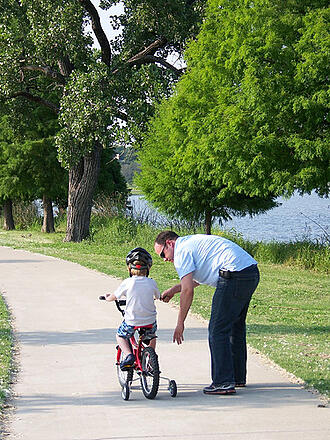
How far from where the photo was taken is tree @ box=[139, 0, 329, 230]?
17.7m

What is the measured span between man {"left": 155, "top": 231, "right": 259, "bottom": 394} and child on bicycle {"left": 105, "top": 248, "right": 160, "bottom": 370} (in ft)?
0.54

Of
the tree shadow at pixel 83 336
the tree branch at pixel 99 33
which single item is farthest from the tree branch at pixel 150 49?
the tree shadow at pixel 83 336

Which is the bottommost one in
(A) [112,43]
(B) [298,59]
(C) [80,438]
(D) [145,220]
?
(C) [80,438]

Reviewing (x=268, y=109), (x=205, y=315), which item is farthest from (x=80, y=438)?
(x=268, y=109)

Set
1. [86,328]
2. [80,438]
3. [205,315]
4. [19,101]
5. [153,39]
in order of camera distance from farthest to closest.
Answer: [19,101]
[153,39]
[205,315]
[86,328]
[80,438]

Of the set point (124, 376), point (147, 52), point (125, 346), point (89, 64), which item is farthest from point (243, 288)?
point (147, 52)

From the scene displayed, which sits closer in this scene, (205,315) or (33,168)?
(205,315)

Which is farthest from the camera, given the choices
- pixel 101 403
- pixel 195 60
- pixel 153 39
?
pixel 153 39

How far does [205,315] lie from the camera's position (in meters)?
11.5

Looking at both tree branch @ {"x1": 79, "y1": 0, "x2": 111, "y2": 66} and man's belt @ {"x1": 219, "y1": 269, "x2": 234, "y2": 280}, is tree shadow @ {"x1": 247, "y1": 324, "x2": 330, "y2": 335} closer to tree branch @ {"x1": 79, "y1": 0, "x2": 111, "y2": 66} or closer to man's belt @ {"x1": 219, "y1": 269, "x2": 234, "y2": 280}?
man's belt @ {"x1": 219, "y1": 269, "x2": 234, "y2": 280}

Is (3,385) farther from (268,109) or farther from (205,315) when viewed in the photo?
(268,109)

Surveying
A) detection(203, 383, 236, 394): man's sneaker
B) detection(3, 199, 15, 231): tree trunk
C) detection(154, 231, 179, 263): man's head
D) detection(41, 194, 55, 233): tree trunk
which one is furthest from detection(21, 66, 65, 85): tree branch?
detection(203, 383, 236, 394): man's sneaker

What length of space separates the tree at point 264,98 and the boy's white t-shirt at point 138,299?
11.4 meters

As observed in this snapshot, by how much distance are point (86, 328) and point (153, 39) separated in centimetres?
1894
